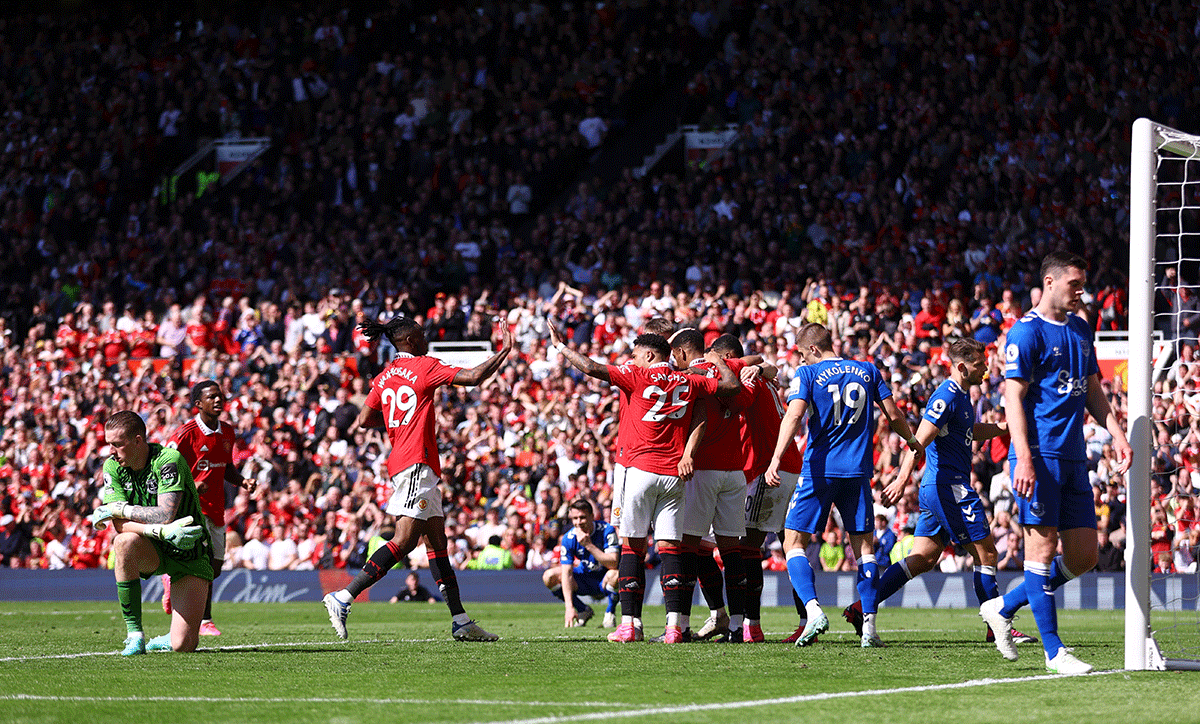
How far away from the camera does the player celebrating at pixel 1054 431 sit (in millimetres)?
7941

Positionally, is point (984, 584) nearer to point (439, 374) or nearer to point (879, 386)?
point (879, 386)

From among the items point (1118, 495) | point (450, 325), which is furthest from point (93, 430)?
point (1118, 495)

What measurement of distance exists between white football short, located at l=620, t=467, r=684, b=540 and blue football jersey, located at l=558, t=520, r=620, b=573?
3.70 metres

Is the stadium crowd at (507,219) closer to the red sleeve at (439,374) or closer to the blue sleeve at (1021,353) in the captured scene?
the red sleeve at (439,374)

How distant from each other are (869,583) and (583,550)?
453cm

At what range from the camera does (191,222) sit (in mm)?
31969

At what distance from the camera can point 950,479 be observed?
34.9ft

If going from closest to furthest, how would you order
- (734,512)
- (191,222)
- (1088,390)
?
1. (1088,390)
2. (734,512)
3. (191,222)

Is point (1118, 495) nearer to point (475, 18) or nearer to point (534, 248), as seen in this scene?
point (534, 248)

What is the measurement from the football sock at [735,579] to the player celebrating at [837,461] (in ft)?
2.10

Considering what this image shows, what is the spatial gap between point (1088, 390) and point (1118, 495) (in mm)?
11024

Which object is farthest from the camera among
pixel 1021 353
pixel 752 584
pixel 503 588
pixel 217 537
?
pixel 503 588

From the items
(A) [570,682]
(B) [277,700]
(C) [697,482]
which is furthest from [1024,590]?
(B) [277,700]

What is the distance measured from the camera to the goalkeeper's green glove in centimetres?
987
